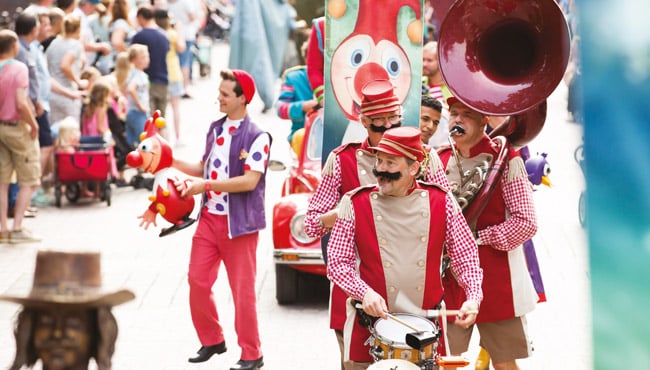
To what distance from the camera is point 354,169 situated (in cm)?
523

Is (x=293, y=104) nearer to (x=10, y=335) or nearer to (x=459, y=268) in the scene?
(x=10, y=335)

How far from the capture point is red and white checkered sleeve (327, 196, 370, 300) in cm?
439

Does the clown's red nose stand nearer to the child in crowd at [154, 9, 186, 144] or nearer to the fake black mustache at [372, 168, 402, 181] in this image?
the fake black mustache at [372, 168, 402, 181]

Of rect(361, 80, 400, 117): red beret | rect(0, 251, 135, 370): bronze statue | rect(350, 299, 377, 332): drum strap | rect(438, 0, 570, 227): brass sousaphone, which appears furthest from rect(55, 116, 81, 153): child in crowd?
rect(0, 251, 135, 370): bronze statue

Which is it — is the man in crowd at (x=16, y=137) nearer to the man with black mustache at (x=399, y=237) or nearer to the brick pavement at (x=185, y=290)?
the brick pavement at (x=185, y=290)

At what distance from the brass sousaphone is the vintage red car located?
3340 mm

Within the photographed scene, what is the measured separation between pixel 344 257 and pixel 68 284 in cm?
138

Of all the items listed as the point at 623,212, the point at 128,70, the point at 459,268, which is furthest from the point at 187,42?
the point at 623,212

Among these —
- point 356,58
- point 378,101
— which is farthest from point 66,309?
point 356,58

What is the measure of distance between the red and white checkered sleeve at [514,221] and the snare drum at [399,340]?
1.23 meters

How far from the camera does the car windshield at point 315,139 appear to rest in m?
9.63

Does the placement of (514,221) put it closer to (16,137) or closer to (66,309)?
(66,309)

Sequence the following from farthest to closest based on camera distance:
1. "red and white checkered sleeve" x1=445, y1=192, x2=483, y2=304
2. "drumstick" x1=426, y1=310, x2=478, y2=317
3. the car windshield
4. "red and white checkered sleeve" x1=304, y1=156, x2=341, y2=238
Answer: the car windshield → "red and white checkered sleeve" x1=304, y1=156, x2=341, y2=238 → "red and white checkered sleeve" x1=445, y1=192, x2=483, y2=304 → "drumstick" x1=426, y1=310, x2=478, y2=317

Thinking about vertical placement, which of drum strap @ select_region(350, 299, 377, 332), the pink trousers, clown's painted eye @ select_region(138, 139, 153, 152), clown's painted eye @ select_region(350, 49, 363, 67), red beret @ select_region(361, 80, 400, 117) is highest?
clown's painted eye @ select_region(350, 49, 363, 67)
